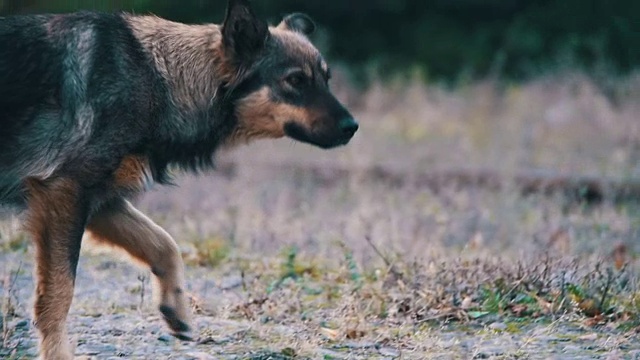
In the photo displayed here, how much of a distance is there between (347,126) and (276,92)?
46cm

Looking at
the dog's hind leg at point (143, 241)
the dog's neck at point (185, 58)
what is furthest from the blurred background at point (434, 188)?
the dog's neck at point (185, 58)

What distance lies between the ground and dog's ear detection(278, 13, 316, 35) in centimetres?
147

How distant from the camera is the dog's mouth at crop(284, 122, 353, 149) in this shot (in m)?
6.71

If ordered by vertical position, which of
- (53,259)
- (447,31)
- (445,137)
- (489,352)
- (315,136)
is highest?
(315,136)

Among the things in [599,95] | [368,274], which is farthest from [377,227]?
[599,95]

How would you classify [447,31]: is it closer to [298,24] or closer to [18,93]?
[298,24]

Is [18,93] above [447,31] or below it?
above

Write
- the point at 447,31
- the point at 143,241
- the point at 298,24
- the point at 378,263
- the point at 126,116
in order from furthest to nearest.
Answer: the point at 447,31 < the point at 378,263 < the point at 298,24 < the point at 143,241 < the point at 126,116

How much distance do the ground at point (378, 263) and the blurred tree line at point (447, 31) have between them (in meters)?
5.93

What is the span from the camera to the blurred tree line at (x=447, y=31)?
21328 millimetres

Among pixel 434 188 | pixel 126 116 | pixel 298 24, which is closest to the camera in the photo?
pixel 126 116

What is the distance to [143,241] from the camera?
653cm

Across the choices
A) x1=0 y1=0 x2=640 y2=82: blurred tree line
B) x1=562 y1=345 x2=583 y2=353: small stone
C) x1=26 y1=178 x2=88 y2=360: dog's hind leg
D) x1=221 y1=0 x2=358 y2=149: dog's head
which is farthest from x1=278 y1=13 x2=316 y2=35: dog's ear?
x1=0 y1=0 x2=640 y2=82: blurred tree line

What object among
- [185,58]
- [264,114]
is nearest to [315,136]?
[264,114]
